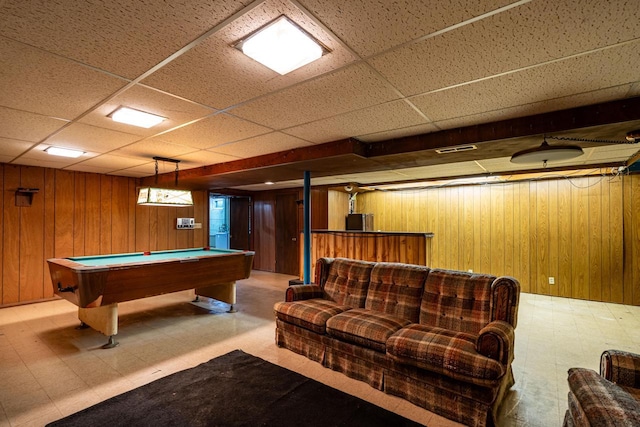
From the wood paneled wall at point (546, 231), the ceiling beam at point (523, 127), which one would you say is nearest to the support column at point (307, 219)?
the ceiling beam at point (523, 127)

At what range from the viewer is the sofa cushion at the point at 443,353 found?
1930mm

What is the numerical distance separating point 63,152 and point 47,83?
8.27 ft

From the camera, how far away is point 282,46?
60.7 inches

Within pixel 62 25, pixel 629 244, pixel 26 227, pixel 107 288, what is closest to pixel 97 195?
pixel 26 227

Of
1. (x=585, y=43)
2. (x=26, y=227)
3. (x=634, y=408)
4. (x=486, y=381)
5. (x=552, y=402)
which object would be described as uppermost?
(x=585, y=43)

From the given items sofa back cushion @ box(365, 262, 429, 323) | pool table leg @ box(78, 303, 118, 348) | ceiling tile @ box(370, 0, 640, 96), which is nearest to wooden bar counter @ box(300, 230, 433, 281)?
sofa back cushion @ box(365, 262, 429, 323)

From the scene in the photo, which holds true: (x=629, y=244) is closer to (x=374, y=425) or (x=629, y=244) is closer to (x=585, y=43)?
(x=585, y=43)

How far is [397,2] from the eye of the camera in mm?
1237

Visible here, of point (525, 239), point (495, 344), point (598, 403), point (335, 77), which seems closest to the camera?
point (598, 403)

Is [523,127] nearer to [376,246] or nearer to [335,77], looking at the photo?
[335,77]

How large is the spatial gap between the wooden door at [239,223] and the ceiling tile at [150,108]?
19.6 ft

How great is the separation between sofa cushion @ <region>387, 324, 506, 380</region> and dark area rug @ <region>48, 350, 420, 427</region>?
410 millimetres

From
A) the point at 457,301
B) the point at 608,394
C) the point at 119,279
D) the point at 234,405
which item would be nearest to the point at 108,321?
the point at 119,279

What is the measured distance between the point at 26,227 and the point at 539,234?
29.6 ft
